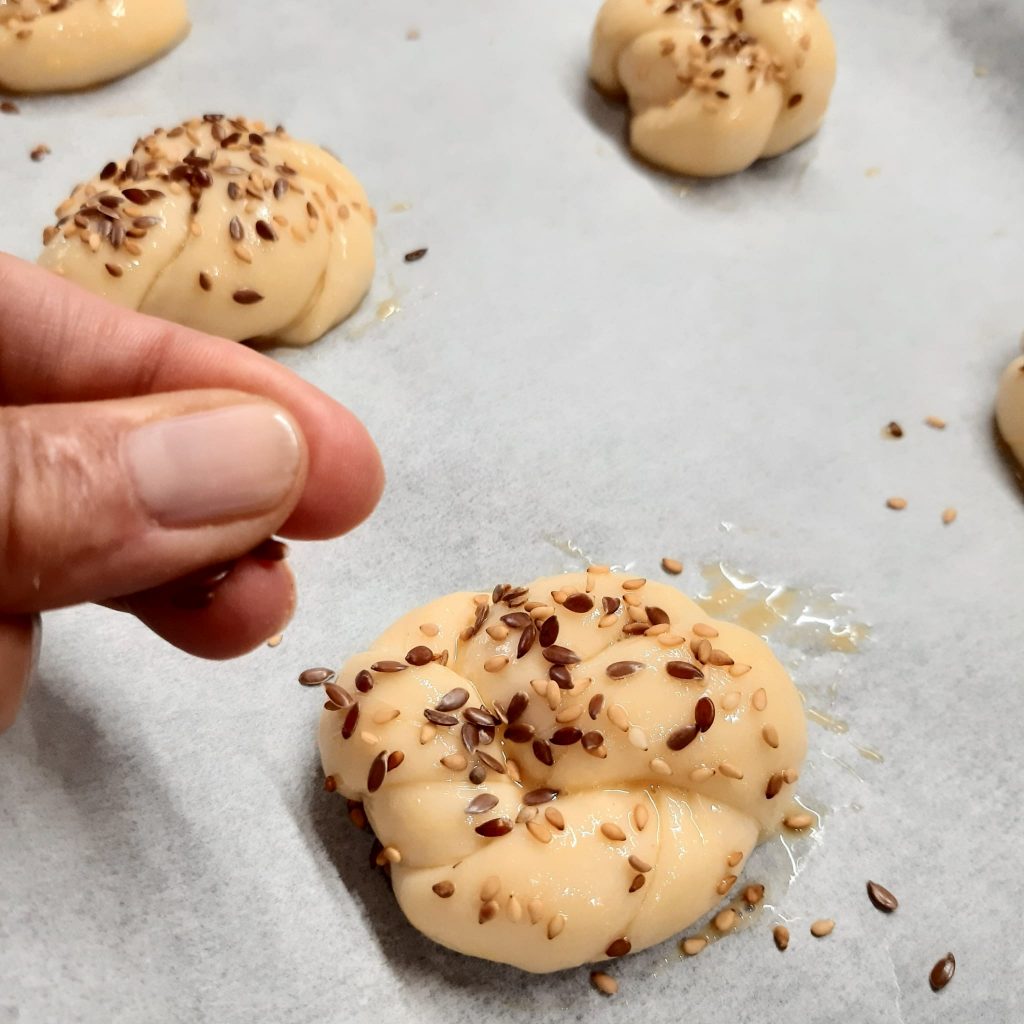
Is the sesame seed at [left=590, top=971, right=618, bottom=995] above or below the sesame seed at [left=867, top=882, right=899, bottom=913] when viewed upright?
below

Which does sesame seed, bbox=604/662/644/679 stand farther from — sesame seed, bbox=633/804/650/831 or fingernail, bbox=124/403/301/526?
fingernail, bbox=124/403/301/526

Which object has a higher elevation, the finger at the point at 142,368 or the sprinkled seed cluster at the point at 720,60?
the sprinkled seed cluster at the point at 720,60

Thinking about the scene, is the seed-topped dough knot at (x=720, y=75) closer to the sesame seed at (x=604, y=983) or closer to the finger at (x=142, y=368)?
the finger at (x=142, y=368)

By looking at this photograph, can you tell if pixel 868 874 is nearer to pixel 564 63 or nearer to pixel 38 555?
pixel 38 555

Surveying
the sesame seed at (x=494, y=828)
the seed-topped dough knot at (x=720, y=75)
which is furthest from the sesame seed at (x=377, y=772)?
the seed-topped dough knot at (x=720, y=75)

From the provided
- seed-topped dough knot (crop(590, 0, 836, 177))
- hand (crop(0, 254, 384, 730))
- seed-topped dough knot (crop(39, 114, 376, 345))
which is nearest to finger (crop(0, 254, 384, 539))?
hand (crop(0, 254, 384, 730))
